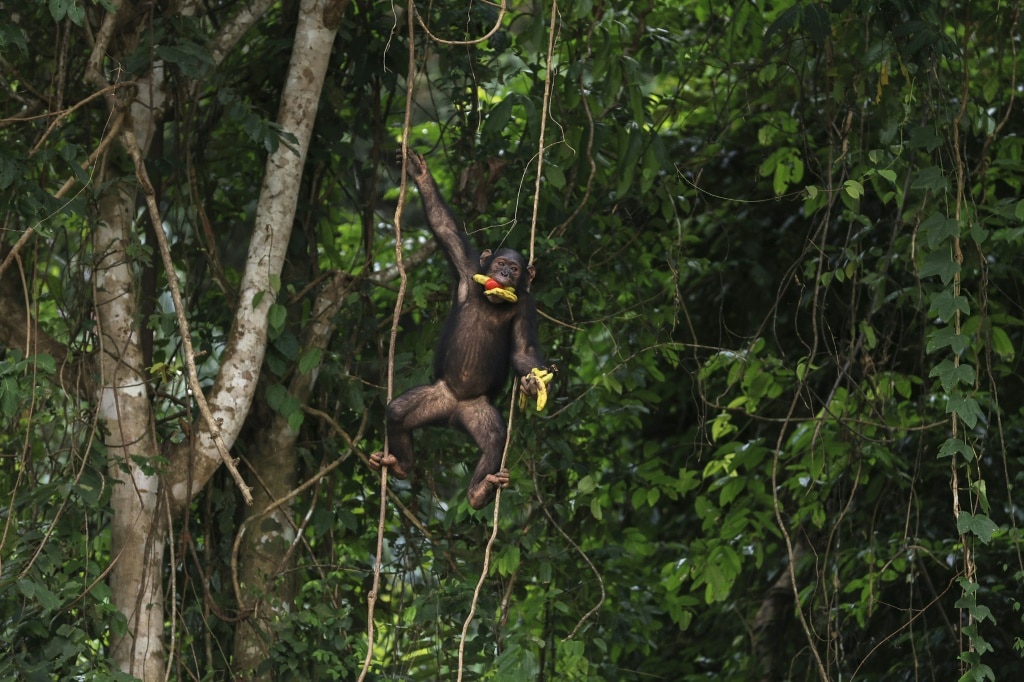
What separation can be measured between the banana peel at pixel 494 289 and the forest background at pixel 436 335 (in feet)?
1.98

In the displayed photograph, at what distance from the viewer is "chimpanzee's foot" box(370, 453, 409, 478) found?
376 cm

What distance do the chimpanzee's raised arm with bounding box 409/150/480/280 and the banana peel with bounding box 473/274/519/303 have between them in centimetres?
34

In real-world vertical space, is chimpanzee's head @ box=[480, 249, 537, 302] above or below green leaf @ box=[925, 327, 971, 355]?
above

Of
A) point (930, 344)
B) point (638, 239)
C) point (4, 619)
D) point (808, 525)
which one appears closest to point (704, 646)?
point (808, 525)

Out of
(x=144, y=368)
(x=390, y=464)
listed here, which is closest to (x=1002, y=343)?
(x=390, y=464)

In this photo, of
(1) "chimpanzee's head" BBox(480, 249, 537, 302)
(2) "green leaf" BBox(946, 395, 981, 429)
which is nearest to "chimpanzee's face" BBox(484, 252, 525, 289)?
(1) "chimpanzee's head" BBox(480, 249, 537, 302)

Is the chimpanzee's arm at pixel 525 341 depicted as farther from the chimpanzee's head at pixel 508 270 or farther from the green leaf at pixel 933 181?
the green leaf at pixel 933 181

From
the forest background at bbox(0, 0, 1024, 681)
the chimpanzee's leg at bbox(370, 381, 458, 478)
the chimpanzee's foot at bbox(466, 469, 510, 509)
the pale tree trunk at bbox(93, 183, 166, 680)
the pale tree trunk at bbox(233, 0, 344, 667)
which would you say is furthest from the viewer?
the pale tree trunk at bbox(233, 0, 344, 667)

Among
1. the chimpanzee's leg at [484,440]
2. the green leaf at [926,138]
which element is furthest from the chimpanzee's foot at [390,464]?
the green leaf at [926,138]

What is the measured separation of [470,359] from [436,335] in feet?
3.49

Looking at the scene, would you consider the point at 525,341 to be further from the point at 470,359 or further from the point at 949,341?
the point at 949,341

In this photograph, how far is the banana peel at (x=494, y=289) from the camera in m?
3.67

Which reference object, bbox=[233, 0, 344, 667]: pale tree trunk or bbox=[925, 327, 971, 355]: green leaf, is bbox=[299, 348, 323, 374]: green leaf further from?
bbox=[925, 327, 971, 355]: green leaf

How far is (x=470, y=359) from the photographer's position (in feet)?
13.0
